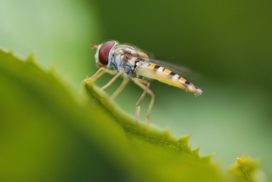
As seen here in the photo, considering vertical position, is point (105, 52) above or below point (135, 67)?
below

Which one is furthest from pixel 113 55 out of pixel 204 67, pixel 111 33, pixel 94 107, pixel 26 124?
pixel 94 107

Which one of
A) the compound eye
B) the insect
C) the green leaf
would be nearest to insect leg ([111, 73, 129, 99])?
the insect

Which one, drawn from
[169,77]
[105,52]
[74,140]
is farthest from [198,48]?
[74,140]

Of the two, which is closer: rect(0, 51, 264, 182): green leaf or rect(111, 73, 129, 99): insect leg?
rect(0, 51, 264, 182): green leaf

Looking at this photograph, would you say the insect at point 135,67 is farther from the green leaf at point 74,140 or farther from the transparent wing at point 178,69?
the green leaf at point 74,140

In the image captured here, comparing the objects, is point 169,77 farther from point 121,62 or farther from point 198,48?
point 198,48

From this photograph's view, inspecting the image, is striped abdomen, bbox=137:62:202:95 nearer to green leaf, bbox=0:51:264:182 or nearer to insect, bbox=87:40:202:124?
insect, bbox=87:40:202:124

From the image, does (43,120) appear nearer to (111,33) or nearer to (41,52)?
(41,52)
